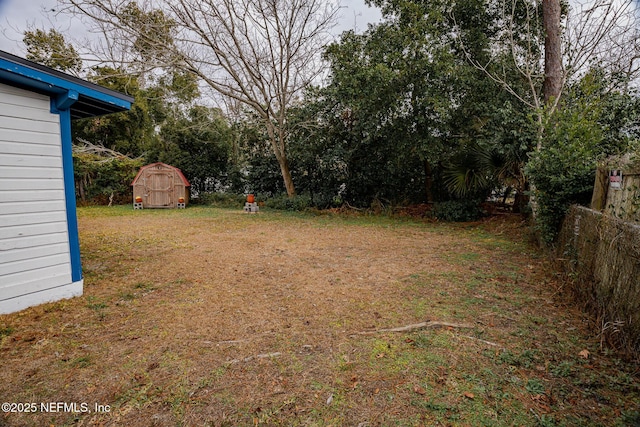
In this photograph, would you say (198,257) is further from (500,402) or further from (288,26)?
(288,26)

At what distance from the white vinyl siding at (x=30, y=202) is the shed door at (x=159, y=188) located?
9.38m

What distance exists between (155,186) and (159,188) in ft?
0.54

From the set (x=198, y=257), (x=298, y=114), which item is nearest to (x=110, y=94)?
(x=198, y=257)

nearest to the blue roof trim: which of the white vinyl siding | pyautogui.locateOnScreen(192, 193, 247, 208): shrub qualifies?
the white vinyl siding

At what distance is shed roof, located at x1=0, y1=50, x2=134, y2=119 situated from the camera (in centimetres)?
274

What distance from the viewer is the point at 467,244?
Answer: 6.19 m

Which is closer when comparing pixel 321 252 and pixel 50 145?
pixel 50 145

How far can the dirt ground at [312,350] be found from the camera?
1.80 meters

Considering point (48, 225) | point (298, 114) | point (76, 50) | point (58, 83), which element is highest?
point (76, 50)

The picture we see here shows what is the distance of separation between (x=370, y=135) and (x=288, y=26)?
4259mm

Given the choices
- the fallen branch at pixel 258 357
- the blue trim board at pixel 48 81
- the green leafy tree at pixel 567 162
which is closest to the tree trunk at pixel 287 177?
the blue trim board at pixel 48 81

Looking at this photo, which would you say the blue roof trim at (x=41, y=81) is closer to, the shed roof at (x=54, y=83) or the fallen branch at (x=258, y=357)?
the shed roof at (x=54, y=83)

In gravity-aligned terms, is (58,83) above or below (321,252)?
above

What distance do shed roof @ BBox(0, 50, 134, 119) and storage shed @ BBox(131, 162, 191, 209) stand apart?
866 centimetres
